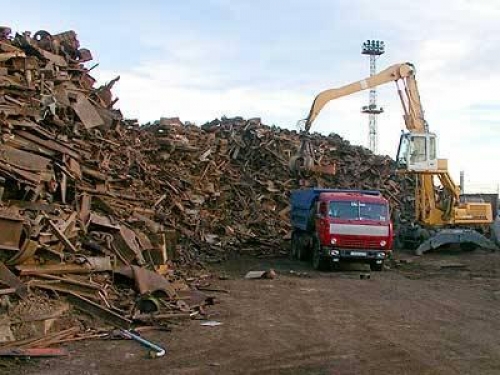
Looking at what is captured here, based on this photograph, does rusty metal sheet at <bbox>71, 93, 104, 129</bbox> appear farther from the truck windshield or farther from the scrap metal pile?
the truck windshield

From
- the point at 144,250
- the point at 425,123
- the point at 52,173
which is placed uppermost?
the point at 425,123

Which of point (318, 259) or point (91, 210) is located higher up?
point (91, 210)

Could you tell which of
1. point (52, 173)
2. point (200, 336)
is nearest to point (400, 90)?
point (52, 173)

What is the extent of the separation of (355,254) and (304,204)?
374cm

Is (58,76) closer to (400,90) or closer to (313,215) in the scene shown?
(313,215)

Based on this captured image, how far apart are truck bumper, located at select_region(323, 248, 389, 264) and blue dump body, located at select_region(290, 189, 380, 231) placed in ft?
7.49

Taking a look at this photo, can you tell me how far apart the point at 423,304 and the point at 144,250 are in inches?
252

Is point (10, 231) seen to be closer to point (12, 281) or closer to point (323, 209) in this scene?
point (12, 281)

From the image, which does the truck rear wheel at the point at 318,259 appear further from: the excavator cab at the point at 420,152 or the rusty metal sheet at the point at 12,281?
the rusty metal sheet at the point at 12,281

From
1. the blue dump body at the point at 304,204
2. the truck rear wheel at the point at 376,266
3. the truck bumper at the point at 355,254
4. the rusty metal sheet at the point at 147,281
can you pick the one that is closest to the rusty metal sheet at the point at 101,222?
the rusty metal sheet at the point at 147,281

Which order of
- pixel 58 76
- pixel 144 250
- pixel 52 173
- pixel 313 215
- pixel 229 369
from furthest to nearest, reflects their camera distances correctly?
1. pixel 313 215
2. pixel 58 76
3. pixel 144 250
4. pixel 52 173
5. pixel 229 369

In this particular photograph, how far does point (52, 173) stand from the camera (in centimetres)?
1529

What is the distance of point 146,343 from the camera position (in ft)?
35.3

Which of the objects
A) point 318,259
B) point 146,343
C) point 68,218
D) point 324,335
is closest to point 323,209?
point 318,259
